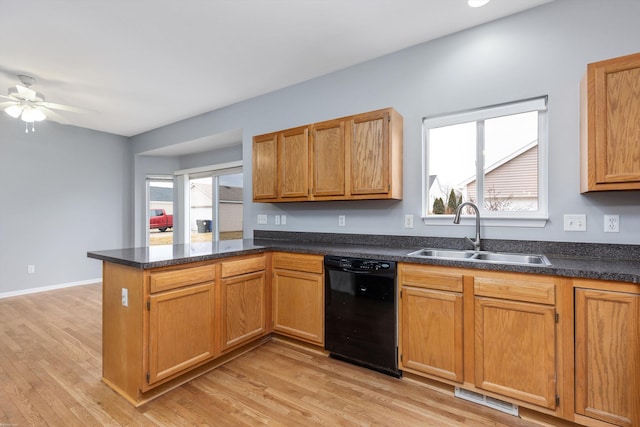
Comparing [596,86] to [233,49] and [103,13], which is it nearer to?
Answer: [233,49]

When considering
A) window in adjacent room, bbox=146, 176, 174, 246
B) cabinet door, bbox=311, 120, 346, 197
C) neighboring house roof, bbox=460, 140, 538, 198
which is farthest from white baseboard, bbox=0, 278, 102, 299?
neighboring house roof, bbox=460, 140, 538, 198

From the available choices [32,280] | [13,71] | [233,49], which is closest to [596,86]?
[233,49]

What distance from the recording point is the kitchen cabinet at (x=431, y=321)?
6.40 ft

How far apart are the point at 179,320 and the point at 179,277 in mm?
304

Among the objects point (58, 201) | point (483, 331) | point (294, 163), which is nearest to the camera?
point (483, 331)

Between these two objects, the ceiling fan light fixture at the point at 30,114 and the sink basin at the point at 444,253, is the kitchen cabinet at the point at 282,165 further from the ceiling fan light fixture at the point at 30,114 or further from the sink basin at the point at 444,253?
the ceiling fan light fixture at the point at 30,114

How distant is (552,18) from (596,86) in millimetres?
724

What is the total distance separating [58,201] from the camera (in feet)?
16.0

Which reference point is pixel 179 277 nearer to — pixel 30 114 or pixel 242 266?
pixel 242 266

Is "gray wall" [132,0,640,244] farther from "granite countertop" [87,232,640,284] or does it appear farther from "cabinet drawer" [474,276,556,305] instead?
"cabinet drawer" [474,276,556,305]

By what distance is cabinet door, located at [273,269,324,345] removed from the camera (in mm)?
2566

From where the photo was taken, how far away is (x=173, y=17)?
7.52ft

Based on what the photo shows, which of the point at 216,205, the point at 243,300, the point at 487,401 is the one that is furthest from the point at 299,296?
the point at 216,205

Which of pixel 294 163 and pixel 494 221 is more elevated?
pixel 294 163
